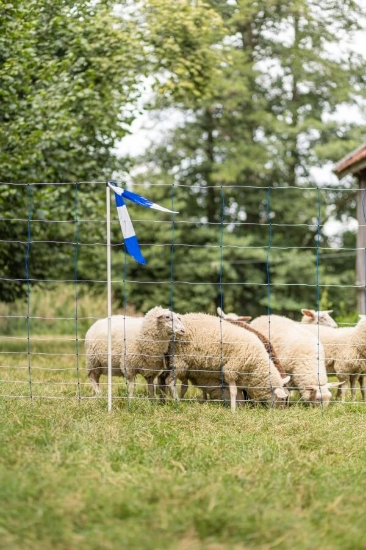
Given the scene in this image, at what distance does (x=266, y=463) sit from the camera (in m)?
5.79

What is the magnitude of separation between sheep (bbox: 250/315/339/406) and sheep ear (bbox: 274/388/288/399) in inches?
15.8

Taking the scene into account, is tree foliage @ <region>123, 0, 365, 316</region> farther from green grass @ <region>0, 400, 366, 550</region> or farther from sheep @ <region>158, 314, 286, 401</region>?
green grass @ <region>0, 400, 366, 550</region>

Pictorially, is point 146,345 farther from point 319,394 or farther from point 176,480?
point 176,480

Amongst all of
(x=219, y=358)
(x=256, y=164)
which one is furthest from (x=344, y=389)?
(x=256, y=164)

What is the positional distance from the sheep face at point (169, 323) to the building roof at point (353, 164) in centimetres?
664

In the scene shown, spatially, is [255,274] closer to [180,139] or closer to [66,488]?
[180,139]

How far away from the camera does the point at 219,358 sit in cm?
890

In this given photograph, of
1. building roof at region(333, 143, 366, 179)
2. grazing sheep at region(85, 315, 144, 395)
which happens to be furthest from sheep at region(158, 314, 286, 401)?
building roof at region(333, 143, 366, 179)

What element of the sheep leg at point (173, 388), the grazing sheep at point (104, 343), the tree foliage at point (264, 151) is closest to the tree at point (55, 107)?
the grazing sheep at point (104, 343)

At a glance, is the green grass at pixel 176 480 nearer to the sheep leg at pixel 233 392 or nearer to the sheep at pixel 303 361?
the sheep leg at pixel 233 392

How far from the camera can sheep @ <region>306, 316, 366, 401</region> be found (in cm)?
950

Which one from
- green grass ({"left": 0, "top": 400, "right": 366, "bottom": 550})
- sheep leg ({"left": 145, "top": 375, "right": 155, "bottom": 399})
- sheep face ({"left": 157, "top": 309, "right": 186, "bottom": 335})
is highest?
sheep face ({"left": 157, "top": 309, "right": 186, "bottom": 335})

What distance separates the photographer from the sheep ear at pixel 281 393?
28.5ft

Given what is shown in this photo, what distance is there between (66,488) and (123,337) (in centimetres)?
426
